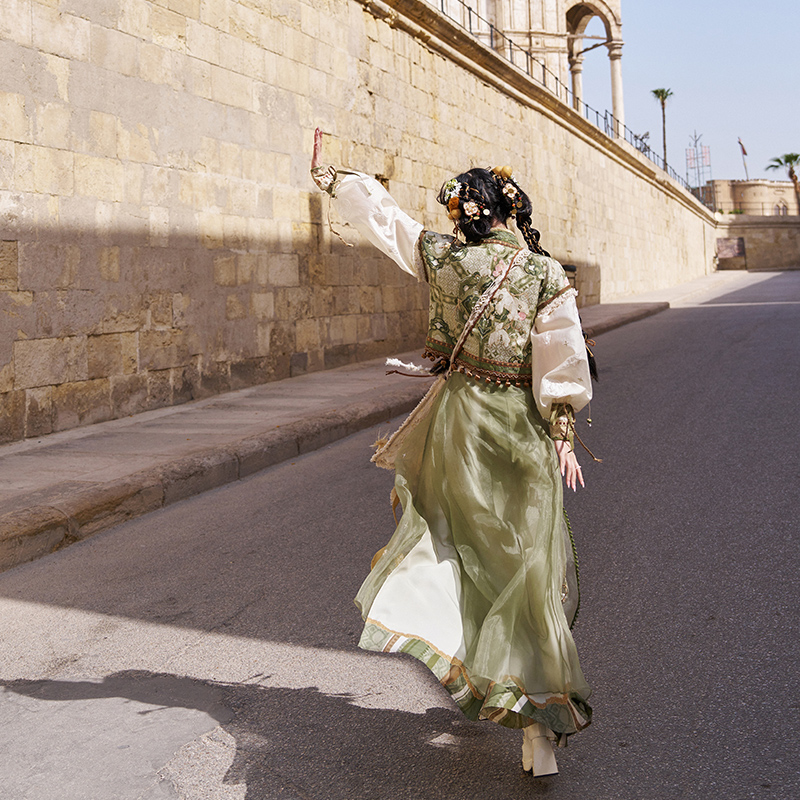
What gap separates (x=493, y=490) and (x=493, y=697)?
0.58 metres

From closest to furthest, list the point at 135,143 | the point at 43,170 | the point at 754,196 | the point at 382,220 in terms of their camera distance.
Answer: the point at 382,220 < the point at 43,170 < the point at 135,143 < the point at 754,196

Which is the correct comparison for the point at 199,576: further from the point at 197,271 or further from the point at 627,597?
the point at 197,271

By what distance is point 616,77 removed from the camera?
34.7 m

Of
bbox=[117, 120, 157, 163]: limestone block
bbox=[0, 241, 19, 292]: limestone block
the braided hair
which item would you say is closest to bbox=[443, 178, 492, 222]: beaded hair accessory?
the braided hair

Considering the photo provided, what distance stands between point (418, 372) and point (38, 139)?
17.9 feet

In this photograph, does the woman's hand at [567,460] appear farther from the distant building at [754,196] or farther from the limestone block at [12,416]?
the distant building at [754,196]

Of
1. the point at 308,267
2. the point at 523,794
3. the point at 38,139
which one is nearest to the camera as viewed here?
the point at 523,794

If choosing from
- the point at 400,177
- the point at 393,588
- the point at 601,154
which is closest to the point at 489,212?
the point at 393,588

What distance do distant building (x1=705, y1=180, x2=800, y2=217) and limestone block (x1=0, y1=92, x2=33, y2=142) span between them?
232 ft

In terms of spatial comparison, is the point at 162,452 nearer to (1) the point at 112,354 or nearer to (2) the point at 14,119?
(1) the point at 112,354

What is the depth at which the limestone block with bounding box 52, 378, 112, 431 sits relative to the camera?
24.6 feet

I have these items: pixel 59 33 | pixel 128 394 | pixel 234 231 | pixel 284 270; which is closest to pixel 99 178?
pixel 59 33

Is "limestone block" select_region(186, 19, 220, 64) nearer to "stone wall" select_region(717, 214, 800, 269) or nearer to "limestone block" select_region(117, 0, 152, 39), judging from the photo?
"limestone block" select_region(117, 0, 152, 39)

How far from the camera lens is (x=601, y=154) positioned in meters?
27.1
